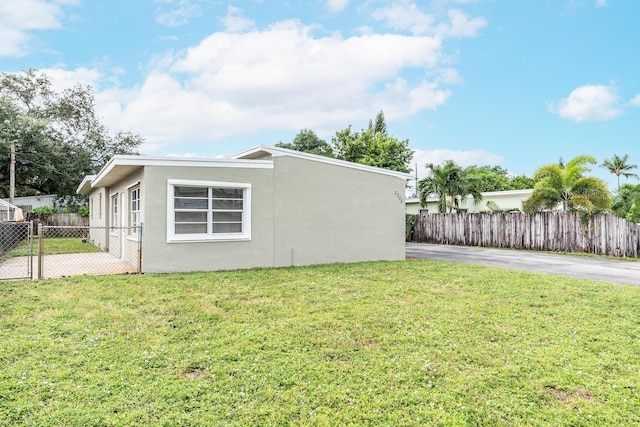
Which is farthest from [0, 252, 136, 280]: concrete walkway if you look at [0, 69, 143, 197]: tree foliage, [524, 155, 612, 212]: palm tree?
[524, 155, 612, 212]: palm tree

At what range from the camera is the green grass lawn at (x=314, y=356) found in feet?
9.78

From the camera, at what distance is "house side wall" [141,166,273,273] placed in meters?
8.66

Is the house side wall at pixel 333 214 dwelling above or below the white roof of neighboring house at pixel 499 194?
below

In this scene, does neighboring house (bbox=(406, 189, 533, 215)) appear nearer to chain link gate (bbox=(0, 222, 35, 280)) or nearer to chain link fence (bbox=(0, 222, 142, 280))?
chain link fence (bbox=(0, 222, 142, 280))

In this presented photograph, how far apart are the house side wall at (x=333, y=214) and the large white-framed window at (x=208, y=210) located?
3.10 ft

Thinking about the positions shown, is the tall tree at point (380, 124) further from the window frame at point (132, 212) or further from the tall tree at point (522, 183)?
the window frame at point (132, 212)

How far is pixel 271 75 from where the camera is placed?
15469mm

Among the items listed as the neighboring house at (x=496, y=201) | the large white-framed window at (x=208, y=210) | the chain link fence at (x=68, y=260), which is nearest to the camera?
the chain link fence at (x=68, y=260)

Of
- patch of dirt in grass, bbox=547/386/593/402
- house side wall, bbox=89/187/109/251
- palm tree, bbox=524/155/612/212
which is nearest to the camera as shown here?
patch of dirt in grass, bbox=547/386/593/402

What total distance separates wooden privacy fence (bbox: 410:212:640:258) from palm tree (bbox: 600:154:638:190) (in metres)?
31.6

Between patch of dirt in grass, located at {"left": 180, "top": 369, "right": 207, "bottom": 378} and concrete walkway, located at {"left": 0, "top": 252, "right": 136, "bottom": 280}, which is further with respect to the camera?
concrete walkway, located at {"left": 0, "top": 252, "right": 136, "bottom": 280}

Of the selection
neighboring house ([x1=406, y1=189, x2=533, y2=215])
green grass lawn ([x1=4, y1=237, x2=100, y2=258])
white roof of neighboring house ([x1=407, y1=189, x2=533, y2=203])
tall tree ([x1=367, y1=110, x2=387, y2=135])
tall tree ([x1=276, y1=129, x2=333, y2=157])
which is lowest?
green grass lawn ([x1=4, y1=237, x2=100, y2=258])

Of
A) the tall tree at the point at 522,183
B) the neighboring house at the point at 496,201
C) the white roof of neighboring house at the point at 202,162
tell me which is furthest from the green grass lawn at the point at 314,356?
the tall tree at the point at 522,183

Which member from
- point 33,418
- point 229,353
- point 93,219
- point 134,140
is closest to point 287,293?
point 229,353
